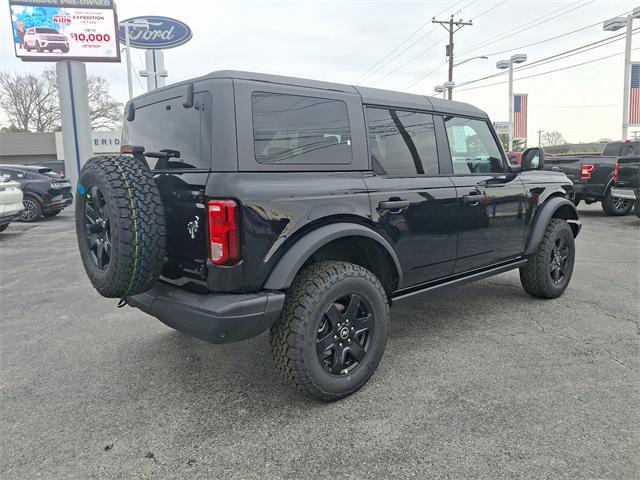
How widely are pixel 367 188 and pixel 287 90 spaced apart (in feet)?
2.57

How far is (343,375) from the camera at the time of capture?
9.22 ft

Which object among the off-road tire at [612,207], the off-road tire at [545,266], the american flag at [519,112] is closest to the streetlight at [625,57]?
the american flag at [519,112]

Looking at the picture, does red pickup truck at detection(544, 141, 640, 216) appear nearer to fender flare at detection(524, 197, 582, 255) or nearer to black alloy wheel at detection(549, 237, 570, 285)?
black alloy wheel at detection(549, 237, 570, 285)

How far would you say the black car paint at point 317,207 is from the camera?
245 centimetres

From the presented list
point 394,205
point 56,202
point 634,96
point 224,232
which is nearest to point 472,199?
point 394,205

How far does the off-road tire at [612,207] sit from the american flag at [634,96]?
12.1 m

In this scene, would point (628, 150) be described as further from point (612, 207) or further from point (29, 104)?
point (29, 104)

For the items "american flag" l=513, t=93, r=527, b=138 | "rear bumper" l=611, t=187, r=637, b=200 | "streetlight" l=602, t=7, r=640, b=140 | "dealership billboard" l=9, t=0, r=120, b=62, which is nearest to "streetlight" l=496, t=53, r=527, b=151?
"american flag" l=513, t=93, r=527, b=138

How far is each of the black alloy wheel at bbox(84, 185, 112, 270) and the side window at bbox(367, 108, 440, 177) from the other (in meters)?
1.71

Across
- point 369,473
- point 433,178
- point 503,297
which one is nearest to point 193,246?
point 369,473

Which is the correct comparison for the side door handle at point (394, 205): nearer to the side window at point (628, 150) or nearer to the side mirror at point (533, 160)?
the side mirror at point (533, 160)

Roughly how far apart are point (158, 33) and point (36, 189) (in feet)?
36.9

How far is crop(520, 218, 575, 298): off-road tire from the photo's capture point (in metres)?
4.45

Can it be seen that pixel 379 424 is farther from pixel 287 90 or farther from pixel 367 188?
pixel 287 90
